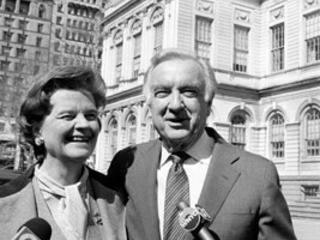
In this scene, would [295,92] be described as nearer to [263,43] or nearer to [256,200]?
[263,43]

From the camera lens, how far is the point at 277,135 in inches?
933

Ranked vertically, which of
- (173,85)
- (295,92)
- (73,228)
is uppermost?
(295,92)

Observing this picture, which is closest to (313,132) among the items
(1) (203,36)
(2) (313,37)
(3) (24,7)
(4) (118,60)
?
(2) (313,37)

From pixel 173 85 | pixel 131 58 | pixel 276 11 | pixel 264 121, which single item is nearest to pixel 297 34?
pixel 276 11

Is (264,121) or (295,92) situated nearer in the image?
(295,92)

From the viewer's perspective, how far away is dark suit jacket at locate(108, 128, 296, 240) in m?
2.51

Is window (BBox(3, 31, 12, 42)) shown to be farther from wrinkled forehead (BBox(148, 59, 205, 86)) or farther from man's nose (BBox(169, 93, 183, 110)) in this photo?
man's nose (BBox(169, 93, 183, 110))

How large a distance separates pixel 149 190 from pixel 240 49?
23.5 metres

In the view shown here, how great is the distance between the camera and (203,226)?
1.85 m

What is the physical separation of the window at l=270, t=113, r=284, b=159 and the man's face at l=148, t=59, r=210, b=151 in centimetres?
2163

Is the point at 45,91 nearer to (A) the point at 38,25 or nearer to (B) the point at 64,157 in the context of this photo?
(B) the point at 64,157

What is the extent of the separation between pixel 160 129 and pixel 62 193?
28.1 inches

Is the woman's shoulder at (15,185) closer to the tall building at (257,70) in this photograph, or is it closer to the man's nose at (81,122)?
the man's nose at (81,122)

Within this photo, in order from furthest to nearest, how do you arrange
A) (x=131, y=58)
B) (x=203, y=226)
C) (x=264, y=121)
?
1. (x=131, y=58)
2. (x=264, y=121)
3. (x=203, y=226)
